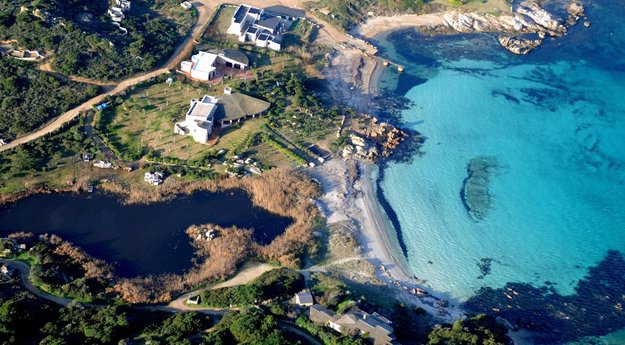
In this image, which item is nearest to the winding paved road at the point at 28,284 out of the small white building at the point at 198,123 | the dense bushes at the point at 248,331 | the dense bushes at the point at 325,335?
the dense bushes at the point at 248,331

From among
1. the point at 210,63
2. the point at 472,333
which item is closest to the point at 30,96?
the point at 210,63

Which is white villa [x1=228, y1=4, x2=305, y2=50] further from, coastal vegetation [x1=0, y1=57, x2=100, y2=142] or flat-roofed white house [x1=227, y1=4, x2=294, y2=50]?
coastal vegetation [x1=0, y1=57, x2=100, y2=142]

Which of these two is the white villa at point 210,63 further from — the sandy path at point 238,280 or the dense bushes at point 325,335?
the dense bushes at point 325,335

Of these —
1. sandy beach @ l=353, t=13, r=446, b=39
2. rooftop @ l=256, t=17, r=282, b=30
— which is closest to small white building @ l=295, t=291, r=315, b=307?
rooftop @ l=256, t=17, r=282, b=30

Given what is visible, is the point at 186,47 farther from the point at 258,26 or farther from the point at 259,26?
the point at 259,26

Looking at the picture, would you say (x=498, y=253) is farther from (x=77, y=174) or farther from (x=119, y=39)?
(x=119, y=39)
